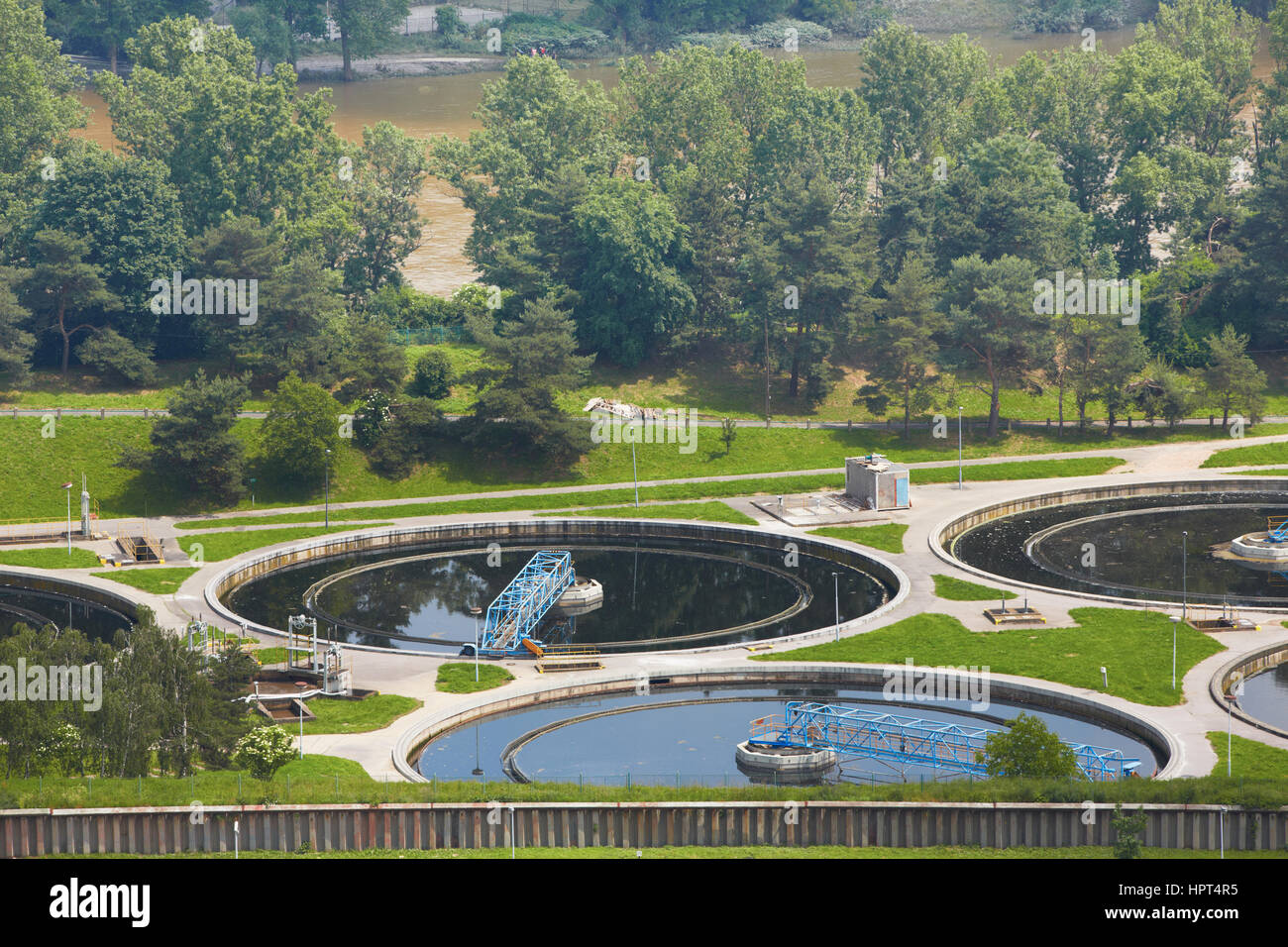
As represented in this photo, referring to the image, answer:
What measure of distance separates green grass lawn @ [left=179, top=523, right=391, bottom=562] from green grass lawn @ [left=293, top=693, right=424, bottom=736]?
1002 inches

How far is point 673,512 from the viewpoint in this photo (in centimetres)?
11131

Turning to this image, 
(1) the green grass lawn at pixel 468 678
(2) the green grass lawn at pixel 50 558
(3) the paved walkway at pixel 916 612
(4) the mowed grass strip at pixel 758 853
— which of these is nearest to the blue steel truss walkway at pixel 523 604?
(1) the green grass lawn at pixel 468 678

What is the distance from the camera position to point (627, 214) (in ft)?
431

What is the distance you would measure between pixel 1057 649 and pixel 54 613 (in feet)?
164

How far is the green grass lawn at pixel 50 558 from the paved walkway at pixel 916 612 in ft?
3.72

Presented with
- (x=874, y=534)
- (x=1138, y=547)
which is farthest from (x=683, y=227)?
(x=1138, y=547)

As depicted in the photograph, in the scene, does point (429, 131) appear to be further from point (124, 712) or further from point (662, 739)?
point (124, 712)

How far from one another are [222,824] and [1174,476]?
72.8 m

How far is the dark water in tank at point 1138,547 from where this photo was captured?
318 ft

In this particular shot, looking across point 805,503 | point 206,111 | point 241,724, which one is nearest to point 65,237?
point 206,111

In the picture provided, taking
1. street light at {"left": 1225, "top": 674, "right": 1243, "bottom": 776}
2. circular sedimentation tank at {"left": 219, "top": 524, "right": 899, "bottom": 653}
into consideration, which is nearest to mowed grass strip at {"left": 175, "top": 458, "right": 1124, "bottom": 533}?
circular sedimentation tank at {"left": 219, "top": 524, "right": 899, "bottom": 653}

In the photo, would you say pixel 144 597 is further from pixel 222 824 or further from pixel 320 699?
pixel 222 824

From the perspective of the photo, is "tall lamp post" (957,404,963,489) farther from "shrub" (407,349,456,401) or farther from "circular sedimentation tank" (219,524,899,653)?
"shrub" (407,349,456,401)

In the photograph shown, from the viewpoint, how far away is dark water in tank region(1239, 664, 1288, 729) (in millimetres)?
77812
